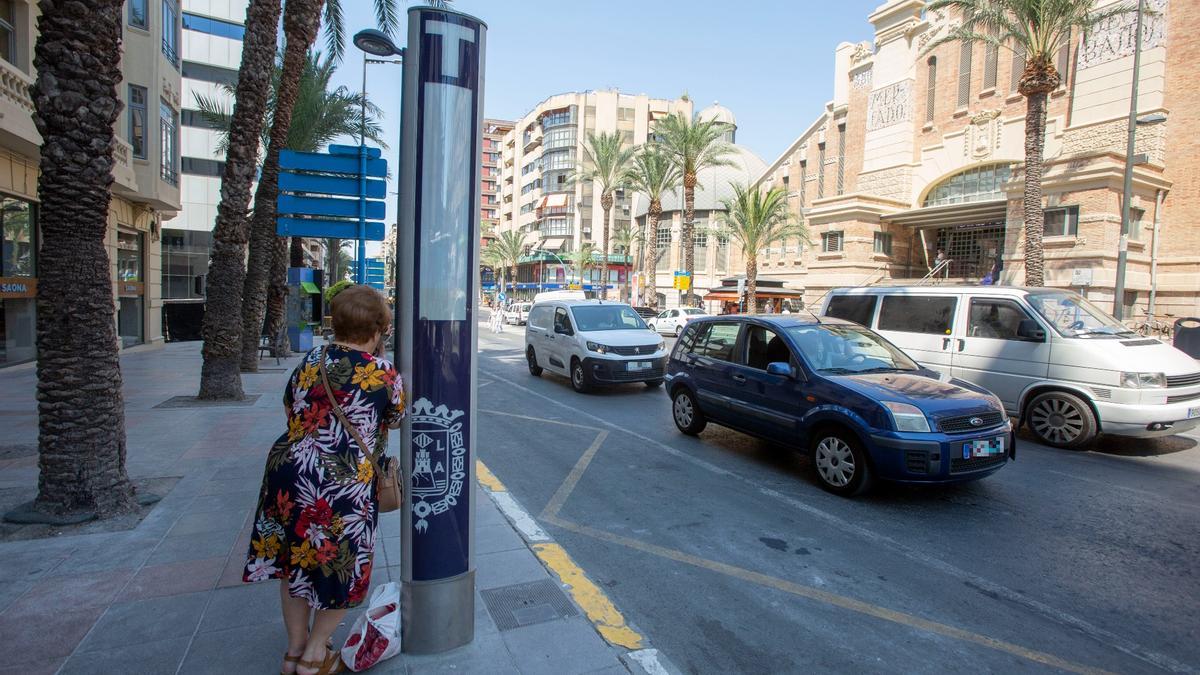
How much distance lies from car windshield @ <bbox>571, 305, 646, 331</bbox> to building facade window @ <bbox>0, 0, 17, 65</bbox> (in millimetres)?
11873

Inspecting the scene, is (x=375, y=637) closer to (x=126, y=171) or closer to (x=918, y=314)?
(x=918, y=314)

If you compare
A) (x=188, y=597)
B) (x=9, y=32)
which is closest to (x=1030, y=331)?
(x=188, y=597)

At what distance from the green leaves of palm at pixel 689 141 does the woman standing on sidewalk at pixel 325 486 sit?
33388 millimetres

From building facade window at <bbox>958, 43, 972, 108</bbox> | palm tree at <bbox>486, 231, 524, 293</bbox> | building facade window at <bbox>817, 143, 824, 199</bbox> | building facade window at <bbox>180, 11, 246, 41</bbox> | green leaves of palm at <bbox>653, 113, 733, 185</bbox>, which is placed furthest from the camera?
palm tree at <bbox>486, 231, 524, 293</bbox>

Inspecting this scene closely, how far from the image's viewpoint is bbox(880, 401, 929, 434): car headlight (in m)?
5.27

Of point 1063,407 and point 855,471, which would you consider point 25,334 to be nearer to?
point 855,471

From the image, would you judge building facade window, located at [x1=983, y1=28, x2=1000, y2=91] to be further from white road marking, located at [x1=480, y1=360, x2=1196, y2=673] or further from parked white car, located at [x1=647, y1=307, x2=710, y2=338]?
white road marking, located at [x1=480, y1=360, x2=1196, y2=673]

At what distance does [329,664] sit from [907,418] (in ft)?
15.1

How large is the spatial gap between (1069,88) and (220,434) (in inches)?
1296

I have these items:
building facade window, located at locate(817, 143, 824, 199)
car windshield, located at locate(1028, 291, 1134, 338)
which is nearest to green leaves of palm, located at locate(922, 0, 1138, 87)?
car windshield, located at locate(1028, 291, 1134, 338)

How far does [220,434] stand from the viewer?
299 inches

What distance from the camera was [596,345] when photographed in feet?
38.6

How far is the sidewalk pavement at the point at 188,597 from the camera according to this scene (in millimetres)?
2891

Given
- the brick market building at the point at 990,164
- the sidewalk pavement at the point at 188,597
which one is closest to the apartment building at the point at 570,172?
the brick market building at the point at 990,164
